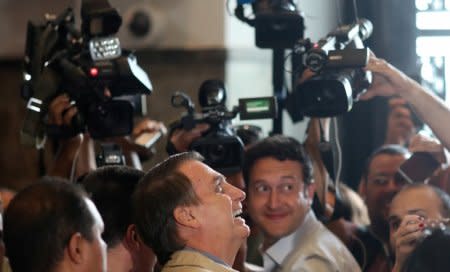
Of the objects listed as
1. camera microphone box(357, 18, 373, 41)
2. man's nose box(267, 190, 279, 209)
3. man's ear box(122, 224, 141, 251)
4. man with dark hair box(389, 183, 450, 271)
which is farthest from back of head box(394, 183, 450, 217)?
man's ear box(122, 224, 141, 251)

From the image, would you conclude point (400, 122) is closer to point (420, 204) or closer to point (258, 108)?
point (258, 108)

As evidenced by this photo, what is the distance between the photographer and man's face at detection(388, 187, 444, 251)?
4816mm

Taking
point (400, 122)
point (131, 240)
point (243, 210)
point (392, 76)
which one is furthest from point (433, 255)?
point (400, 122)

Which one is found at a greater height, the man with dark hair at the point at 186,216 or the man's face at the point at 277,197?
the man with dark hair at the point at 186,216

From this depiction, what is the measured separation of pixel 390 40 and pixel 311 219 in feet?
6.34

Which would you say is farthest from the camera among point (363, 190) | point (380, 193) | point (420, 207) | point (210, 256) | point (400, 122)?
point (400, 122)

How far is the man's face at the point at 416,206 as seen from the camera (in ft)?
15.8

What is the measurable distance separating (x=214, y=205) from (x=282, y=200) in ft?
3.00

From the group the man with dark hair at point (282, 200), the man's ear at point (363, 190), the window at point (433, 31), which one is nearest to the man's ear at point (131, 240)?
the man with dark hair at point (282, 200)

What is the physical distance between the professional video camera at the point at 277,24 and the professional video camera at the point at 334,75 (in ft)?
0.92

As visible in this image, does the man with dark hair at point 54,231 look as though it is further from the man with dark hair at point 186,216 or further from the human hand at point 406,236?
the human hand at point 406,236

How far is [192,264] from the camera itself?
3938mm

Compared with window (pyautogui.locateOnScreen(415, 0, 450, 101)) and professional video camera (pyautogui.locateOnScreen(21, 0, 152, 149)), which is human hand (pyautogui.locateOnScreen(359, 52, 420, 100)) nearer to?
professional video camera (pyautogui.locateOnScreen(21, 0, 152, 149))

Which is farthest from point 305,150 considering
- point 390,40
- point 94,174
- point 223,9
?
point 223,9
